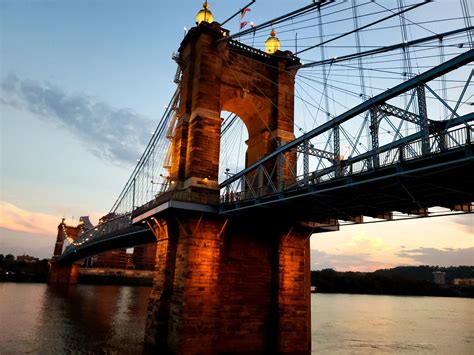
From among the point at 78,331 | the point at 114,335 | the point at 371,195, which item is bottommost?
the point at 78,331

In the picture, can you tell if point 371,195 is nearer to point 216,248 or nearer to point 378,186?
point 378,186

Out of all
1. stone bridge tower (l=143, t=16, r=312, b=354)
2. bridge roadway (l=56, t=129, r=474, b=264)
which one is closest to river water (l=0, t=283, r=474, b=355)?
stone bridge tower (l=143, t=16, r=312, b=354)

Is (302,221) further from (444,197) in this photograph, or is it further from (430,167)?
(430,167)

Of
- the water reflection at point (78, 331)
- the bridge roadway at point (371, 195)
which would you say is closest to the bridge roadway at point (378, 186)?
the bridge roadway at point (371, 195)

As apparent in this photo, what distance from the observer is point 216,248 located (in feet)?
80.5

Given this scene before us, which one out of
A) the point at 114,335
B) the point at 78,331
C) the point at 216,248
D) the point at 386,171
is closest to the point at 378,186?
the point at 386,171

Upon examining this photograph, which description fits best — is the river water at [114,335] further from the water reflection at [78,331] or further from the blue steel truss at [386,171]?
the blue steel truss at [386,171]

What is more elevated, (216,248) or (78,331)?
(216,248)

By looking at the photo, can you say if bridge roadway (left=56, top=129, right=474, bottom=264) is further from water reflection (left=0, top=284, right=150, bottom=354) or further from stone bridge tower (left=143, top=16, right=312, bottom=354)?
water reflection (left=0, top=284, right=150, bottom=354)

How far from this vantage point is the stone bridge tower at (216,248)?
922 inches

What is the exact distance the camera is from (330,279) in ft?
488

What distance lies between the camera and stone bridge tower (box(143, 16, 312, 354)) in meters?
23.4

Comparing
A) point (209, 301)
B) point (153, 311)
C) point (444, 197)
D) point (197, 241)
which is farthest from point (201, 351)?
point (444, 197)

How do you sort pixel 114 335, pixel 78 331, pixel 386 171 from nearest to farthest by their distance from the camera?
pixel 386 171
pixel 114 335
pixel 78 331
